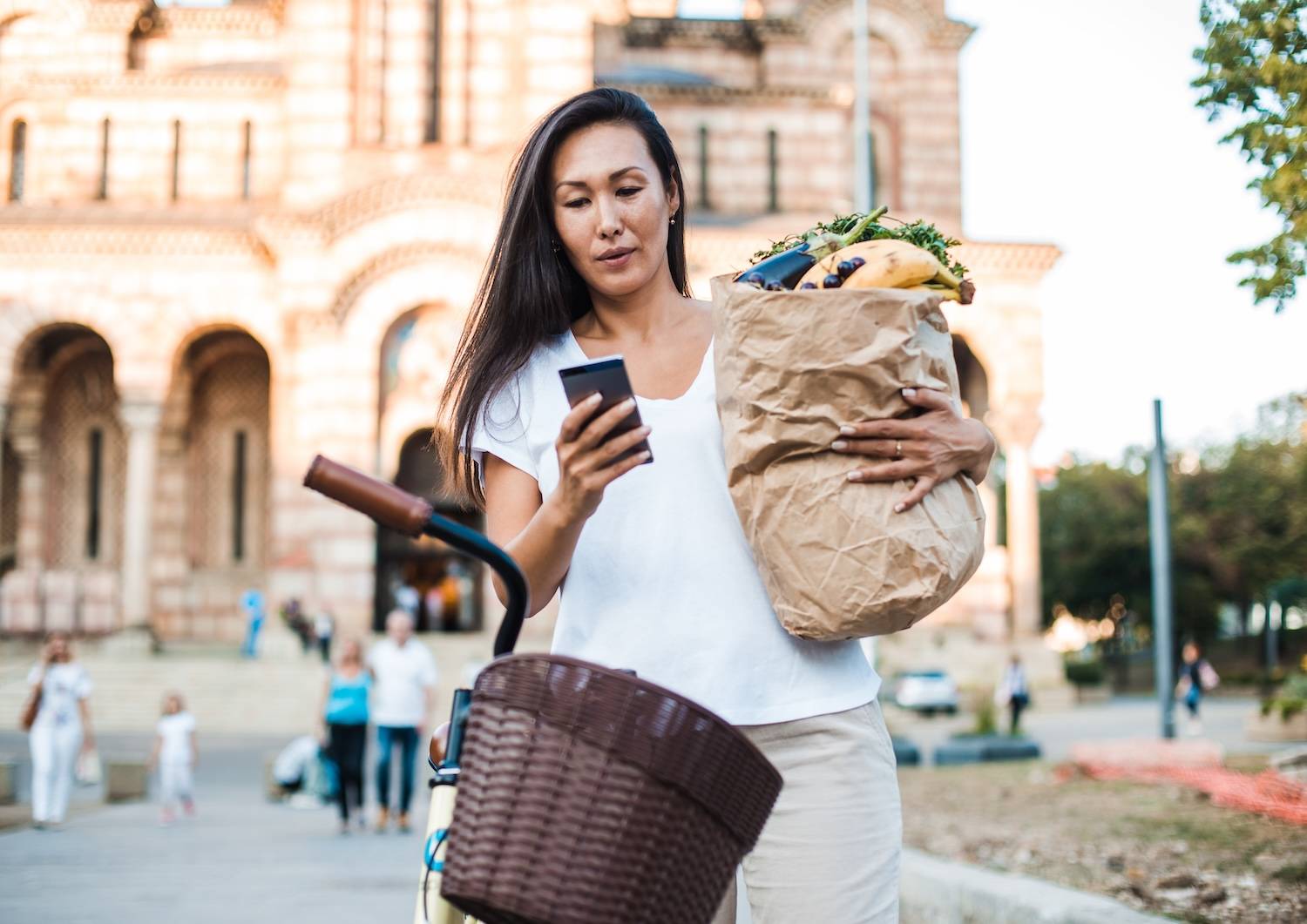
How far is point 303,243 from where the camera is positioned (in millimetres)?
26281

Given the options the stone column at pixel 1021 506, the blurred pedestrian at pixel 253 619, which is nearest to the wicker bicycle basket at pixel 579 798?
the blurred pedestrian at pixel 253 619

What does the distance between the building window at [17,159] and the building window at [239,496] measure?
7.55m

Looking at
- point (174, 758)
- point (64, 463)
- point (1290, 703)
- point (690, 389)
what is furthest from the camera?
point (64, 463)

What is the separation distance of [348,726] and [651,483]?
883 cm

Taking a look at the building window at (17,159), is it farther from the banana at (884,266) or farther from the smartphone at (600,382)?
the smartphone at (600,382)

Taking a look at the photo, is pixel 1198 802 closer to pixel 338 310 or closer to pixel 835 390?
pixel 835 390

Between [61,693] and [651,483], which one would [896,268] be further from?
[61,693]

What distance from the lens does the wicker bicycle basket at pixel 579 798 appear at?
1646mm

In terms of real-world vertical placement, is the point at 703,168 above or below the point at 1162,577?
above

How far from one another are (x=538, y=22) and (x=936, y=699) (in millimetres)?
16164

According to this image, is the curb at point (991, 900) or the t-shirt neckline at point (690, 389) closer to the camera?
the t-shirt neckline at point (690, 389)

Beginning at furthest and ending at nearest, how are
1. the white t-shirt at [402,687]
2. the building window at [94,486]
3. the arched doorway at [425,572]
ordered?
the building window at [94,486] → the arched doorway at [425,572] → the white t-shirt at [402,687]

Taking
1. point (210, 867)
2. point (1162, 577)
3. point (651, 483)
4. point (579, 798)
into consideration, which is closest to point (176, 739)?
point (210, 867)

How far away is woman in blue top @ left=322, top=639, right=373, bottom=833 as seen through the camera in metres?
10.6
